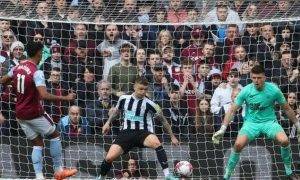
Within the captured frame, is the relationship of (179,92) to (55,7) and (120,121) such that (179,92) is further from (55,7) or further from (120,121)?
(55,7)

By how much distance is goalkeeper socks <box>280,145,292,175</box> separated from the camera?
52.1 ft

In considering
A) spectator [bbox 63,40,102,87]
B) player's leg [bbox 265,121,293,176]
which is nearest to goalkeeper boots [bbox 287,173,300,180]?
player's leg [bbox 265,121,293,176]

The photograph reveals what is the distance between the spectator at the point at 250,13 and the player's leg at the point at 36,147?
11.5 ft

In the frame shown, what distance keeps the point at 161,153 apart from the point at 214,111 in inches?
67.2

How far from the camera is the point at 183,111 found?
17250 millimetres

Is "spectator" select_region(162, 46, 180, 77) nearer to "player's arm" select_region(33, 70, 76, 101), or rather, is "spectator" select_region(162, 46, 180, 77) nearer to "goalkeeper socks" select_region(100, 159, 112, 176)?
"goalkeeper socks" select_region(100, 159, 112, 176)

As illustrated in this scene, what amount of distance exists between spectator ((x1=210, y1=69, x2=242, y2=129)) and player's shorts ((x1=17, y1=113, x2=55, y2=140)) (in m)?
2.99

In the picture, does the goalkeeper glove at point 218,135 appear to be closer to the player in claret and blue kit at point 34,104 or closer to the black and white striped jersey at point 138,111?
the black and white striped jersey at point 138,111

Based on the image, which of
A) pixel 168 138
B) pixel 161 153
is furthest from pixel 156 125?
pixel 161 153

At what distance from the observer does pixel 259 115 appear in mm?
15938

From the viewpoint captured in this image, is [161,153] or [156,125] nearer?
[161,153]

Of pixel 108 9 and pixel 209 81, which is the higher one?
pixel 108 9

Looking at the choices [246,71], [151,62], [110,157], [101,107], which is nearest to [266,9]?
[246,71]

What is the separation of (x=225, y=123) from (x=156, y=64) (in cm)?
201
